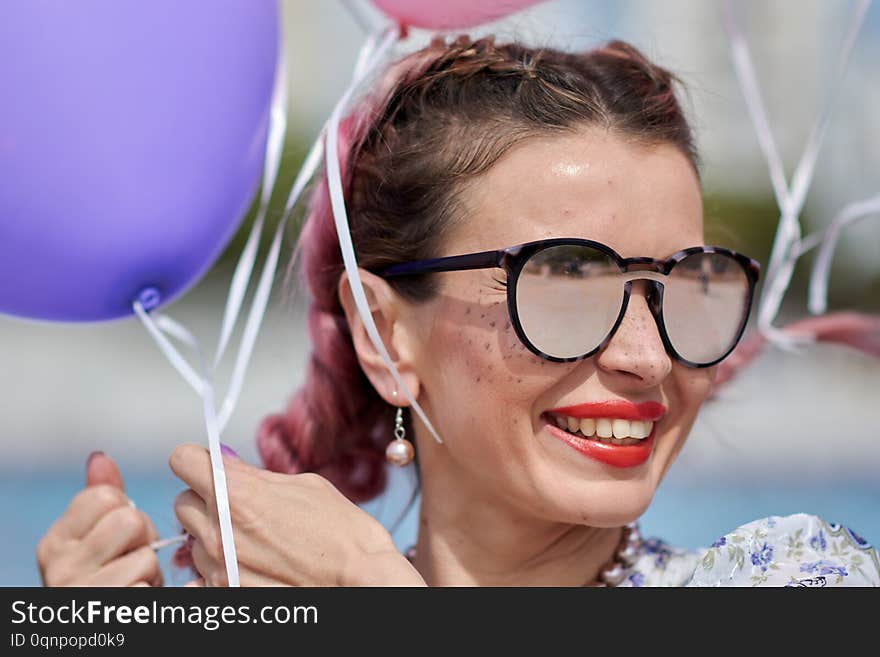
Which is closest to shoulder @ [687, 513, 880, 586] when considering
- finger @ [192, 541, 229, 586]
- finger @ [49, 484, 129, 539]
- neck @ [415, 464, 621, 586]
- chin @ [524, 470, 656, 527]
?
chin @ [524, 470, 656, 527]

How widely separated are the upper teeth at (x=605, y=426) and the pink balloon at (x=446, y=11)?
842 mm

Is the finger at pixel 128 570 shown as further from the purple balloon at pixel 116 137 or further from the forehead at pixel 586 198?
the forehead at pixel 586 198

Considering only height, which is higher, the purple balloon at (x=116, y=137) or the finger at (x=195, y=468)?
the purple balloon at (x=116, y=137)

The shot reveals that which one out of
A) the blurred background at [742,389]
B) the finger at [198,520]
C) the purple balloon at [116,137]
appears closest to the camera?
the purple balloon at [116,137]

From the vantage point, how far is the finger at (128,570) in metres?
1.67

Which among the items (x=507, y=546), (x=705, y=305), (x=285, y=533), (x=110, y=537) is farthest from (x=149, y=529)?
(x=705, y=305)

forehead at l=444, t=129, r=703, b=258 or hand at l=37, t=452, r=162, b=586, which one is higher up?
forehead at l=444, t=129, r=703, b=258

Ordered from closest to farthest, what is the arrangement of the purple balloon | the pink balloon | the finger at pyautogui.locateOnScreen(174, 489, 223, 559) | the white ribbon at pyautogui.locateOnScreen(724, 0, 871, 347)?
→ the purple balloon < the finger at pyautogui.locateOnScreen(174, 489, 223, 559) < the pink balloon < the white ribbon at pyautogui.locateOnScreen(724, 0, 871, 347)

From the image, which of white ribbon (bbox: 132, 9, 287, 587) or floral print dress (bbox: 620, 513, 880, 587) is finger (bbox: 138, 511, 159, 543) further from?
floral print dress (bbox: 620, 513, 880, 587)

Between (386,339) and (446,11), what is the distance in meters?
0.67

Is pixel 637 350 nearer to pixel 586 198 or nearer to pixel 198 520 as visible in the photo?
pixel 586 198

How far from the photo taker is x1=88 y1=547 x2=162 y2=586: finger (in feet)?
5.48

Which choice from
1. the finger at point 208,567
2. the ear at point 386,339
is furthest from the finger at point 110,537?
the ear at point 386,339

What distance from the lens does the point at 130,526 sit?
171 cm
